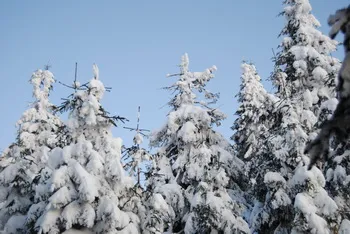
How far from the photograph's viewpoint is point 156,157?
2020cm

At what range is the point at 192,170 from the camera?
715 inches

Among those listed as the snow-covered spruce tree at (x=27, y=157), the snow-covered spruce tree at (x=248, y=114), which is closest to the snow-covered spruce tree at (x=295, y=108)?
the snow-covered spruce tree at (x=248, y=114)

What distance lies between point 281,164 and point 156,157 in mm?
6880

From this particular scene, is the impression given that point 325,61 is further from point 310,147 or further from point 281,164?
point 310,147

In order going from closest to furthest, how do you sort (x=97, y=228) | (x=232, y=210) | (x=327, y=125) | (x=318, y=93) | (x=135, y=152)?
1. (x=327, y=125)
2. (x=97, y=228)
3. (x=135, y=152)
4. (x=232, y=210)
5. (x=318, y=93)

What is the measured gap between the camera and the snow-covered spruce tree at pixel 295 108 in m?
15.5

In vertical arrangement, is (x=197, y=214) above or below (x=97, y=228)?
above

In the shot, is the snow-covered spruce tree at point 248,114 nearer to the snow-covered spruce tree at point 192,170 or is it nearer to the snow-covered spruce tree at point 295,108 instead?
the snow-covered spruce tree at point 295,108

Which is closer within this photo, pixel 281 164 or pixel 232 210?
pixel 281 164

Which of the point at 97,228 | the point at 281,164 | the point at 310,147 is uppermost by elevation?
the point at 281,164

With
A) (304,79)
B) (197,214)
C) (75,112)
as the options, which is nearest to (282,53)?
(304,79)

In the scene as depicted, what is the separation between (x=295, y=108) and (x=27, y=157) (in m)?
15.3

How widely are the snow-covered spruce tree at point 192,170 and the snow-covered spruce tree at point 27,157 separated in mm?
5769

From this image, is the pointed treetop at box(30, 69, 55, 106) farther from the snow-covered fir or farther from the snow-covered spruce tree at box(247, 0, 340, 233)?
the snow-covered spruce tree at box(247, 0, 340, 233)
